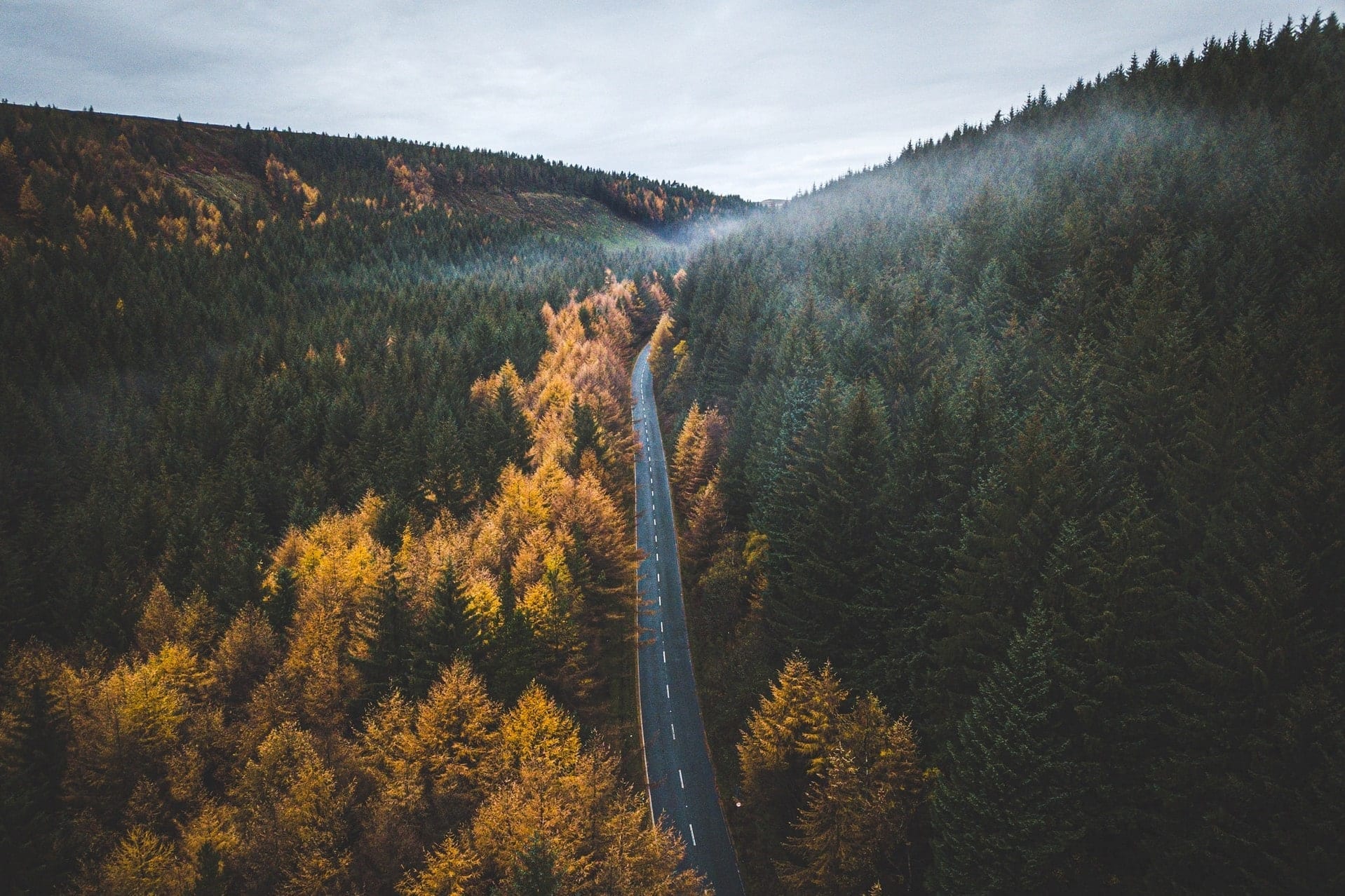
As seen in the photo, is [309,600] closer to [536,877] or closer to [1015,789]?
[536,877]

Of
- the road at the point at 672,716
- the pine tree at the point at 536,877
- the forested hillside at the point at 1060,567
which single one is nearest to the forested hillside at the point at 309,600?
the pine tree at the point at 536,877

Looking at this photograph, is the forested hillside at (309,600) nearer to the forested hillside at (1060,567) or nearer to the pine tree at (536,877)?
the pine tree at (536,877)

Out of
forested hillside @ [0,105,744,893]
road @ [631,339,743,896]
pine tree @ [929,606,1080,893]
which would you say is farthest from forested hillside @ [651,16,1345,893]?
forested hillside @ [0,105,744,893]

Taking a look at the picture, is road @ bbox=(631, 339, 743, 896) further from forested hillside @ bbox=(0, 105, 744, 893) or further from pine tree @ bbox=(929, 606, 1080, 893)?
pine tree @ bbox=(929, 606, 1080, 893)

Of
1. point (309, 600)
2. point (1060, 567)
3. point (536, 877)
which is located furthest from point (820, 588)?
point (309, 600)

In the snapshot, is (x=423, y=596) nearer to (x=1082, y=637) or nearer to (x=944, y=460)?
(x=944, y=460)
